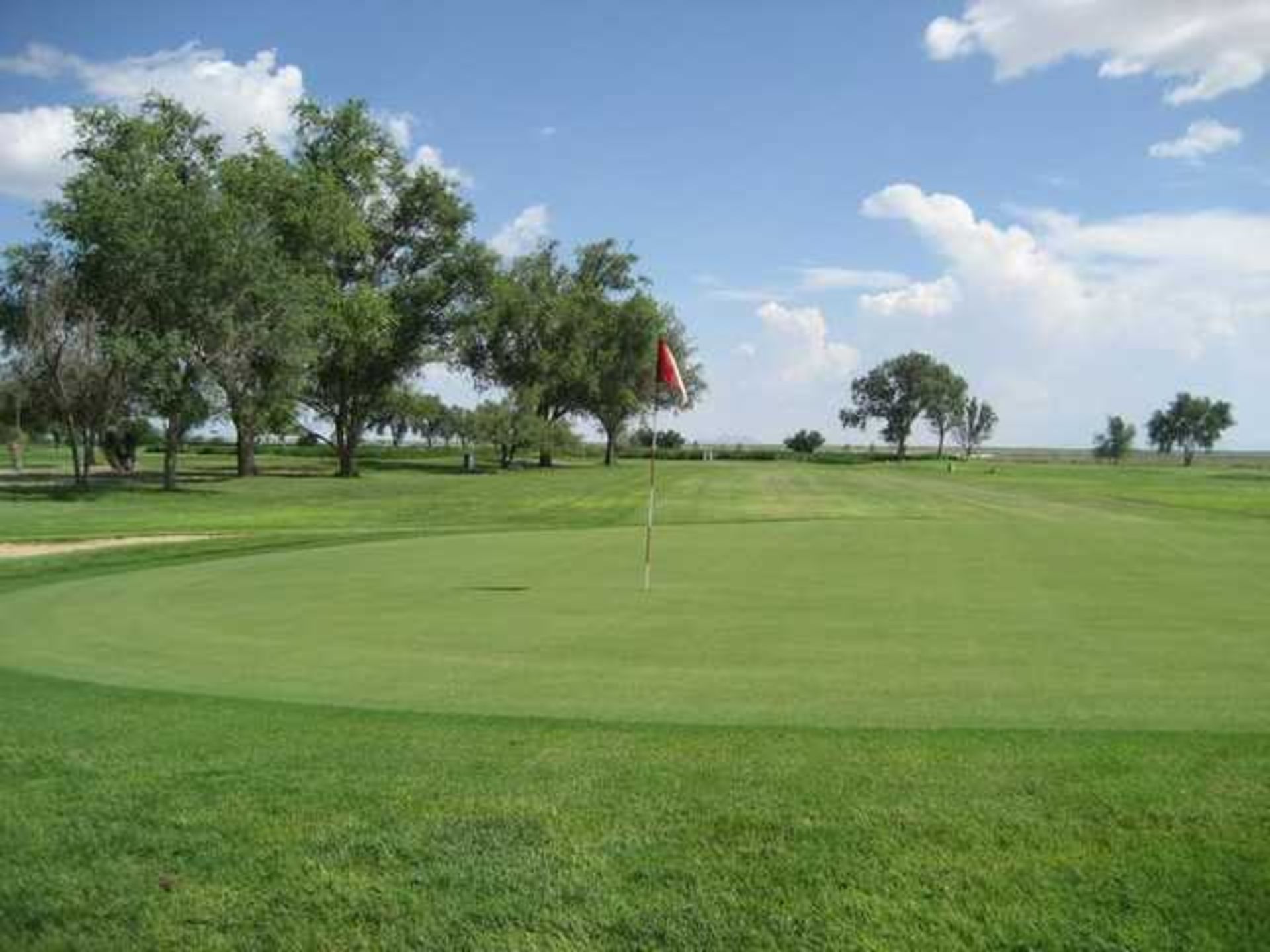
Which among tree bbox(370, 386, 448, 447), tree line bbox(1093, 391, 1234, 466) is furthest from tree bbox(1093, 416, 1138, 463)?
tree bbox(370, 386, 448, 447)

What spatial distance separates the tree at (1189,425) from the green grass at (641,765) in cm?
17493

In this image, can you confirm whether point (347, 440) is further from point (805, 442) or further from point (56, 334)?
point (805, 442)

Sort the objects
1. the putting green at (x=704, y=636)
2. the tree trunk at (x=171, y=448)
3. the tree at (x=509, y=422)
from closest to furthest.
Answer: the putting green at (x=704, y=636)
the tree trunk at (x=171, y=448)
the tree at (x=509, y=422)

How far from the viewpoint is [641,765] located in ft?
19.2

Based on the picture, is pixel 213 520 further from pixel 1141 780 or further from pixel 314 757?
pixel 1141 780

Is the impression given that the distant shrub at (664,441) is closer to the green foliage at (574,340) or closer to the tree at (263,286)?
the green foliage at (574,340)

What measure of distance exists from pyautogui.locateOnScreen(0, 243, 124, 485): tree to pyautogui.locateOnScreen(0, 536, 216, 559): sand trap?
18147 millimetres

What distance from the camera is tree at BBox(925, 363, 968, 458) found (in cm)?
16225

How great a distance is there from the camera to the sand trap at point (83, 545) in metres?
21.3

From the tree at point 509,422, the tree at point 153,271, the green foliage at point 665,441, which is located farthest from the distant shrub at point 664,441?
the tree at point 153,271

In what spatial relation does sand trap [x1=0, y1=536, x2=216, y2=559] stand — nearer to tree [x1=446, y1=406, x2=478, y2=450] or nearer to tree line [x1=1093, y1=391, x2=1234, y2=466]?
tree [x1=446, y1=406, x2=478, y2=450]

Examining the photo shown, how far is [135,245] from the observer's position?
39.7m

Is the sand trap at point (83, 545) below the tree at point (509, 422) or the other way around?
below

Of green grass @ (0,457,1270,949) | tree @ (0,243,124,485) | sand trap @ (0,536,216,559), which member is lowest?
sand trap @ (0,536,216,559)
